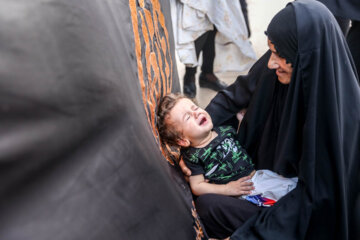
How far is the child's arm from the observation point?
127 cm

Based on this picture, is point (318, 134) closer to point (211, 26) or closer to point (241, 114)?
point (241, 114)

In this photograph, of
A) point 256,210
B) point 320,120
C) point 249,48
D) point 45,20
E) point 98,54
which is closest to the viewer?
point 45,20

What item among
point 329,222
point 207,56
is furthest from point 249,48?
point 329,222

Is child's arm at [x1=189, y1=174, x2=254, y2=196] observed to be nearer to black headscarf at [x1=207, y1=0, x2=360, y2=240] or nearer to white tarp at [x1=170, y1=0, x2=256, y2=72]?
black headscarf at [x1=207, y1=0, x2=360, y2=240]

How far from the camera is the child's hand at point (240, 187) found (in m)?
1.27

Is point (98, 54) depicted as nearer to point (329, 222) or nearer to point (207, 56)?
point (329, 222)

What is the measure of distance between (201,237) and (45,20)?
90 cm

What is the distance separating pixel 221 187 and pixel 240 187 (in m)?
0.08

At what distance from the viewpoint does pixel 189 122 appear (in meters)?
1.31

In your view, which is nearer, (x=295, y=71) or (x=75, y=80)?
(x=75, y=80)

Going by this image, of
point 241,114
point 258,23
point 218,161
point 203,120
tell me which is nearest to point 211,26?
point 241,114

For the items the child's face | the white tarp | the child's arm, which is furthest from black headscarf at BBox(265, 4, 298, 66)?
the white tarp

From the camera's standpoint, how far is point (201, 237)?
1.09 m

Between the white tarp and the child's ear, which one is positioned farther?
the white tarp
